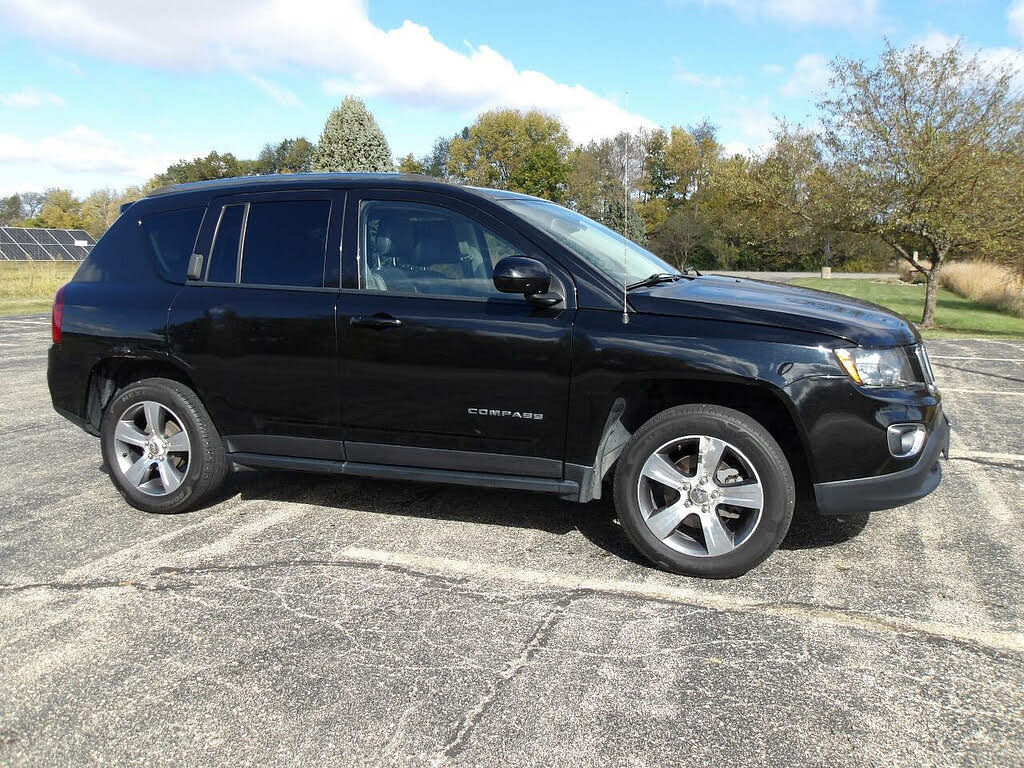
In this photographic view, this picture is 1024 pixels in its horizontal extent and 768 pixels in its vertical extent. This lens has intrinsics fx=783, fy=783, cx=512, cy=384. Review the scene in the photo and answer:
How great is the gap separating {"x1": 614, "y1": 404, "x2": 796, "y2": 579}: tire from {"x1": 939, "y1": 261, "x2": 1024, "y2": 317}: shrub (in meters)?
23.3

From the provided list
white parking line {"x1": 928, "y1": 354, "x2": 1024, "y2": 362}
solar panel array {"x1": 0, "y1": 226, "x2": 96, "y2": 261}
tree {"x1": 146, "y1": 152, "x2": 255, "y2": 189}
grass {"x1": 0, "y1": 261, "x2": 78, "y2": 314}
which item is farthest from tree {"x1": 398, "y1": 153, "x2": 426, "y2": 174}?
white parking line {"x1": 928, "y1": 354, "x2": 1024, "y2": 362}

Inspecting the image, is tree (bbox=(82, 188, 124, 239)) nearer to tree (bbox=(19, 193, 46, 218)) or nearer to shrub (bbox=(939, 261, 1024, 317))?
tree (bbox=(19, 193, 46, 218))

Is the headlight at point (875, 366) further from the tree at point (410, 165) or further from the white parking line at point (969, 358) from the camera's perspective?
the tree at point (410, 165)

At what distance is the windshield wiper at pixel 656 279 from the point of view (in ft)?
13.2

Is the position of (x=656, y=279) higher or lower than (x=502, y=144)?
lower

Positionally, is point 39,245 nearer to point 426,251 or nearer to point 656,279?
point 426,251

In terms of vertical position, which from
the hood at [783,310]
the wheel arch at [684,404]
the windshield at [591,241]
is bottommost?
the wheel arch at [684,404]

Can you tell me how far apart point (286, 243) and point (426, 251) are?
859 millimetres

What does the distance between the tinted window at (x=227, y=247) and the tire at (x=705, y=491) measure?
97.4 inches

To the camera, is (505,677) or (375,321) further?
(375,321)

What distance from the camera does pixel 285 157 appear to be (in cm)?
8438

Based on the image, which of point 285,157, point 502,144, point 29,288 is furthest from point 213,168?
point 29,288

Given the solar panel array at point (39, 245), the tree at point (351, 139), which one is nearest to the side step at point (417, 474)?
the tree at point (351, 139)

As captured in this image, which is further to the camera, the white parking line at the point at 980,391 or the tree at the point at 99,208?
the tree at the point at 99,208
